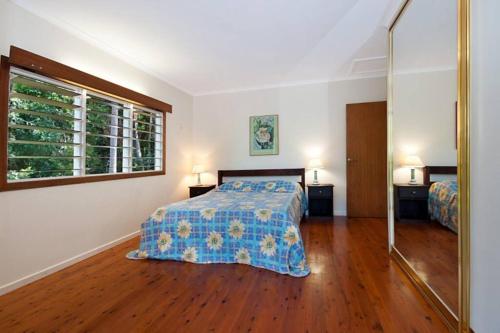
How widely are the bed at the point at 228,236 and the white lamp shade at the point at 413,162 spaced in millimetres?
1080

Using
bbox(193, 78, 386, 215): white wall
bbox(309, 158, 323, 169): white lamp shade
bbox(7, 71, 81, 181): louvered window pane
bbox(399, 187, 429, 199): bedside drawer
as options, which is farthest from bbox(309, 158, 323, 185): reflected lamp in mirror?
bbox(7, 71, 81, 181): louvered window pane

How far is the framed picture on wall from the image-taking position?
14.8 feet

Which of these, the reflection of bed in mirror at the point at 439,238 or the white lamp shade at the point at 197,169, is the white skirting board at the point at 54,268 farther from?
the reflection of bed in mirror at the point at 439,238

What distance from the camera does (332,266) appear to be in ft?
7.53

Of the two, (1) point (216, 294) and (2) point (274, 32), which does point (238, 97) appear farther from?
(1) point (216, 294)

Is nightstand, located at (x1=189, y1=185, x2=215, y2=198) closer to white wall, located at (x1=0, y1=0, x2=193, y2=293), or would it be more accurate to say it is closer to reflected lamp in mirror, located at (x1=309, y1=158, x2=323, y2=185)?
white wall, located at (x1=0, y1=0, x2=193, y2=293)

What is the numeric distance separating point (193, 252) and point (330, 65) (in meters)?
3.20

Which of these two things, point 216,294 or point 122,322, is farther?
point 216,294

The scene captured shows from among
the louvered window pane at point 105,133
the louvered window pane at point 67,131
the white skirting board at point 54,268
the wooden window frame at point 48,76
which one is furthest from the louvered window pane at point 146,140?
the white skirting board at point 54,268

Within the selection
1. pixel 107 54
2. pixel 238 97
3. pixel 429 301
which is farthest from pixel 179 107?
pixel 429 301

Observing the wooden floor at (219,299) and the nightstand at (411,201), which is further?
the nightstand at (411,201)

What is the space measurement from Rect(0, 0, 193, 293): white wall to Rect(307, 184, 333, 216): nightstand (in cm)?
246

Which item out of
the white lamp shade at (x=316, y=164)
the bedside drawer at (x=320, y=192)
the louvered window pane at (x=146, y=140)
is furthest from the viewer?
the white lamp shade at (x=316, y=164)

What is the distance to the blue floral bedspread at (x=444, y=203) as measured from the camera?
1.42 metres
